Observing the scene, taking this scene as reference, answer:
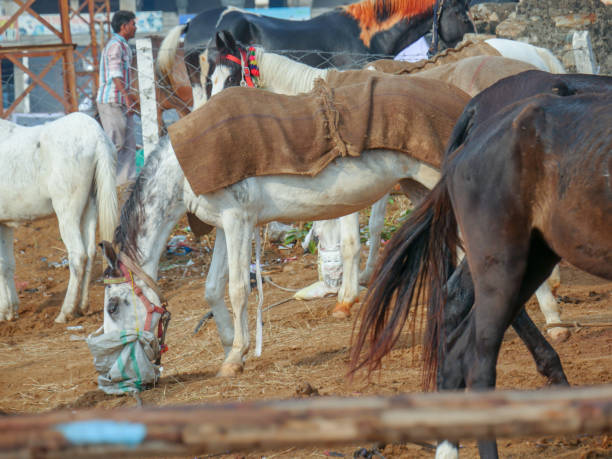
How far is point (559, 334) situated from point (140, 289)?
2700 mm

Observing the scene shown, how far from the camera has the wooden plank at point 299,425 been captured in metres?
0.93

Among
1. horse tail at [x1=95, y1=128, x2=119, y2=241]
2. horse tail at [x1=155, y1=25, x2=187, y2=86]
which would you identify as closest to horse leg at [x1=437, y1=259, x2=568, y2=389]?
horse tail at [x1=95, y1=128, x2=119, y2=241]

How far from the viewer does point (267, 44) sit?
8266 mm

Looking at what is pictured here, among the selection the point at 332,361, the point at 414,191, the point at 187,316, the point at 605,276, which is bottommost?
the point at 187,316

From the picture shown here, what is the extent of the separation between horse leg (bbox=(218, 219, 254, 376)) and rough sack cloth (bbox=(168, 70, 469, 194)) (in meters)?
0.30

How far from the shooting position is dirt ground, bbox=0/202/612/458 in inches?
141

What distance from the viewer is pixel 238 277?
4.35 metres

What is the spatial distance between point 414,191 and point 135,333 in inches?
80.9

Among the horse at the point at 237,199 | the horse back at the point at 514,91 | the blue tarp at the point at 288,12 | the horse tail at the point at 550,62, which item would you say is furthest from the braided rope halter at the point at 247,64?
the blue tarp at the point at 288,12

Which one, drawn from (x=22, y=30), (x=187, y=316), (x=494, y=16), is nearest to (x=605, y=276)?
(x=187, y=316)

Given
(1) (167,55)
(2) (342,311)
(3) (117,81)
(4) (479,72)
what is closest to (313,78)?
(4) (479,72)

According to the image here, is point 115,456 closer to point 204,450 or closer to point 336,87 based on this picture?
point 204,450

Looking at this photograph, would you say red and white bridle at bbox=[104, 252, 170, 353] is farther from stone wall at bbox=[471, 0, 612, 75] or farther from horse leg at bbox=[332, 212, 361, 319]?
stone wall at bbox=[471, 0, 612, 75]

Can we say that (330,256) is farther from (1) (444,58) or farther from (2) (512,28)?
(2) (512,28)
